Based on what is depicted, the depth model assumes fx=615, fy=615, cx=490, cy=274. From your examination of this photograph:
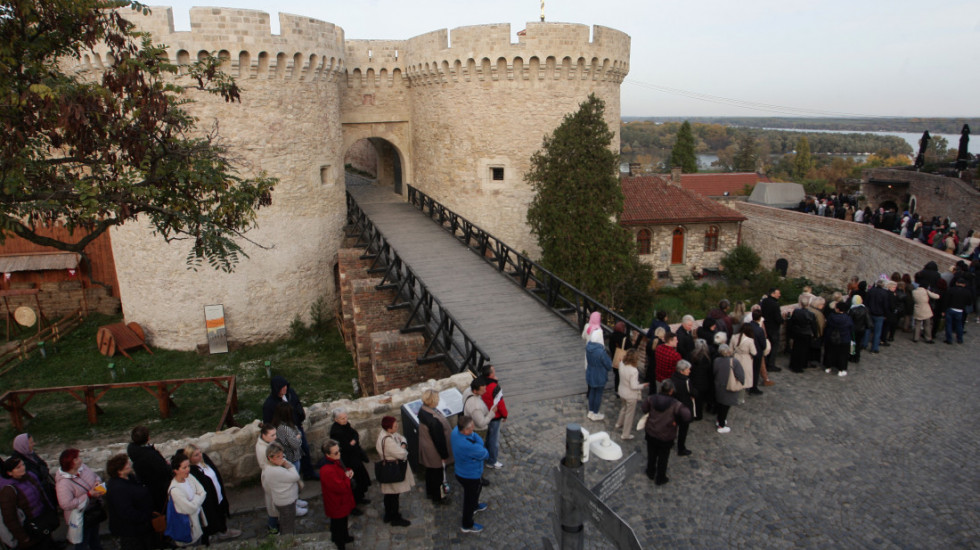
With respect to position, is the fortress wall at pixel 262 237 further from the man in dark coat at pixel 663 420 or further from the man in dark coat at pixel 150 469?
the man in dark coat at pixel 663 420

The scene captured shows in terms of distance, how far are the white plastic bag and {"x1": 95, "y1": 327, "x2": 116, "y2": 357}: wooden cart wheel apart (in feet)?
36.7

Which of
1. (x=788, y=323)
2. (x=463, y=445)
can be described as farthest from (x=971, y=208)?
(x=463, y=445)

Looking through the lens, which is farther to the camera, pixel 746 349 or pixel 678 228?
pixel 678 228

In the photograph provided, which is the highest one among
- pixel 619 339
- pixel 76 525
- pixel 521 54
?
pixel 521 54

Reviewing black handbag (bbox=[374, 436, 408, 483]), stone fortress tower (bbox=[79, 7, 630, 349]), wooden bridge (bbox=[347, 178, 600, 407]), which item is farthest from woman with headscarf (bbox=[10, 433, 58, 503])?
stone fortress tower (bbox=[79, 7, 630, 349])

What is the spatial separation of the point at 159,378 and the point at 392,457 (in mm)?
10895

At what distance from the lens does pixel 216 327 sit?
632 inches

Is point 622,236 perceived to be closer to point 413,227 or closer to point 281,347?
point 413,227

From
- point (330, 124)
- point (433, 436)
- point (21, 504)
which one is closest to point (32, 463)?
point (21, 504)

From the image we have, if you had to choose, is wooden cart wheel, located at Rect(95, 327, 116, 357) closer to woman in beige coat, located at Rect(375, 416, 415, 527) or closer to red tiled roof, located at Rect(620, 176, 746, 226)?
woman in beige coat, located at Rect(375, 416, 415, 527)

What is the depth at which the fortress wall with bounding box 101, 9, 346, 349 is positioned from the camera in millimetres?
15445

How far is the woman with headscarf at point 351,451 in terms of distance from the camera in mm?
6270

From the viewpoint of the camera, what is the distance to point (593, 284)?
1761 cm

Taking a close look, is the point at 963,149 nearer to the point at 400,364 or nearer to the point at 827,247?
the point at 827,247
